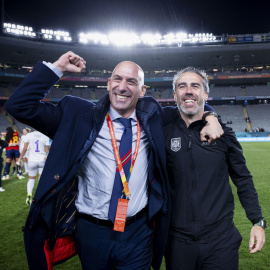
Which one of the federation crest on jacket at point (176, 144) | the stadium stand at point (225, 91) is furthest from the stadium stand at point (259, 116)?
the federation crest on jacket at point (176, 144)

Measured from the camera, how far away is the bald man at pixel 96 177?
1619 mm

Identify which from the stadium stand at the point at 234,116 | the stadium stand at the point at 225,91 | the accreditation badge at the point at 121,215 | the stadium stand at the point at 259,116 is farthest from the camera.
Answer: the stadium stand at the point at 225,91

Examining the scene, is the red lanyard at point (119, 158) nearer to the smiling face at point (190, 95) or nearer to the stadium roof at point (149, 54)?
Result: the smiling face at point (190, 95)

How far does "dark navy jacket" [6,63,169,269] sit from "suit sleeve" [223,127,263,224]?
598mm

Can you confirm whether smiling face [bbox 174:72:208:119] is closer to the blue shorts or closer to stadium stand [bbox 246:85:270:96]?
the blue shorts

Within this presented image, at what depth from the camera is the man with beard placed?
5.91ft

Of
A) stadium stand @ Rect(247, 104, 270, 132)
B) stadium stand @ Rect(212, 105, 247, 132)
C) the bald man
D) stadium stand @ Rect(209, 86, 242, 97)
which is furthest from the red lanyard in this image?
stadium stand @ Rect(209, 86, 242, 97)

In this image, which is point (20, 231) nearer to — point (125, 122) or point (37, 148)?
point (37, 148)

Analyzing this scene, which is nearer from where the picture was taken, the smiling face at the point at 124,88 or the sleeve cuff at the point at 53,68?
the sleeve cuff at the point at 53,68

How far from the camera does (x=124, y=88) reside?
1.92 metres

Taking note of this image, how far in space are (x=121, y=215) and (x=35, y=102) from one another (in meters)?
1.03

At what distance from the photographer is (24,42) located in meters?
29.5

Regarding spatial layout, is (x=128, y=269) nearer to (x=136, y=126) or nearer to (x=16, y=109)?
(x=136, y=126)

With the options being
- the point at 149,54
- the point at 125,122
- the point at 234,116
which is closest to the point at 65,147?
the point at 125,122
